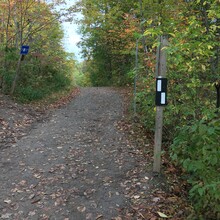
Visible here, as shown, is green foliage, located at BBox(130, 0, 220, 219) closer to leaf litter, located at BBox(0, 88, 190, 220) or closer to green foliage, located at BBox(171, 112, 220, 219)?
green foliage, located at BBox(171, 112, 220, 219)

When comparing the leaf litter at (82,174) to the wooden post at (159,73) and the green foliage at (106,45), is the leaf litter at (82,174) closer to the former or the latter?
the wooden post at (159,73)

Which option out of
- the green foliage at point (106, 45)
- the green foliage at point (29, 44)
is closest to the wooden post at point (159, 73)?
the green foliage at point (29, 44)

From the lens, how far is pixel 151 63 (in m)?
5.66

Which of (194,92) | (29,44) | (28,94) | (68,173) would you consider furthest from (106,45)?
(68,173)

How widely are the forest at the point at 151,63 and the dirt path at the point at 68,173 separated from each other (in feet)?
3.32

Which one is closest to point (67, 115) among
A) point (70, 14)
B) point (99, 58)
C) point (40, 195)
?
point (70, 14)

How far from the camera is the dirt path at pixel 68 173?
3.50 meters

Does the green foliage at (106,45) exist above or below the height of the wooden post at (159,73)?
above

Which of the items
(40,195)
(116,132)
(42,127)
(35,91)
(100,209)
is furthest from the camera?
(35,91)

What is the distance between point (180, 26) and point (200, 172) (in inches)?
114

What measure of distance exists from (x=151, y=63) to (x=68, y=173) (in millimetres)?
2929

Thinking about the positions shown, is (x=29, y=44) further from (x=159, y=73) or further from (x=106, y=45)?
(x=159, y=73)

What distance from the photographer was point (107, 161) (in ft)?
16.5

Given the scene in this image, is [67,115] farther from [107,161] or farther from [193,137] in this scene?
[193,137]
